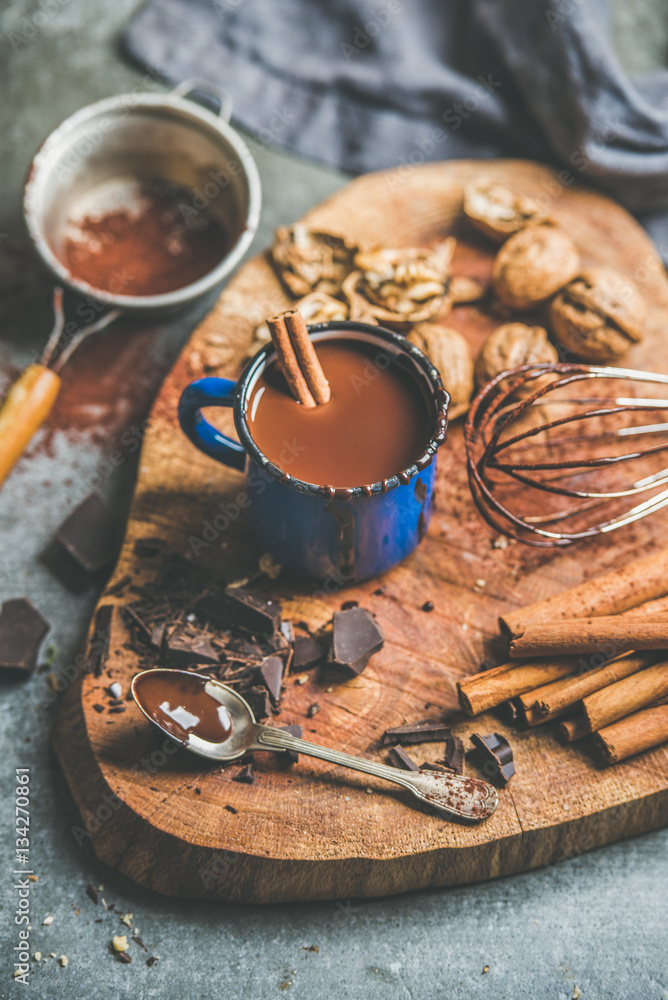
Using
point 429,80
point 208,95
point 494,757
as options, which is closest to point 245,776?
point 494,757

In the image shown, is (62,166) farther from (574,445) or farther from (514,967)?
(514,967)

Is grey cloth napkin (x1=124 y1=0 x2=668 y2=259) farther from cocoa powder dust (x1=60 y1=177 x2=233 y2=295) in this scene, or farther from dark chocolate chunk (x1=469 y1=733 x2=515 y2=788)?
dark chocolate chunk (x1=469 y1=733 x2=515 y2=788)

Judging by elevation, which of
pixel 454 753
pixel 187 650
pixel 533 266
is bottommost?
pixel 187 650

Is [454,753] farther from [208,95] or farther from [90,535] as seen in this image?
[208,95]

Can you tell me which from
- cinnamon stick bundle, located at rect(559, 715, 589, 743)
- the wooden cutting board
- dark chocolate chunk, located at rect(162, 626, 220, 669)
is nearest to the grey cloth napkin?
the wooden cutting board

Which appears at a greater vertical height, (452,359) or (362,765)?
(452,359)

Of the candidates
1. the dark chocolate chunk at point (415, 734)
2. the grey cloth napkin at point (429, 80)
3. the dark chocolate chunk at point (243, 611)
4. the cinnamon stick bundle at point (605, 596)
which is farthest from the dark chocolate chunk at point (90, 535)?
the grey cloth napkin at point (429, 80)

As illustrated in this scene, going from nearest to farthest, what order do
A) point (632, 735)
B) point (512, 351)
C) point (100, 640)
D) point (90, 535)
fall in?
point (632, 735), point (100, 640), point (512, 351), point (90, 535)
